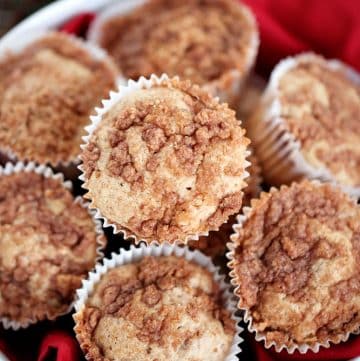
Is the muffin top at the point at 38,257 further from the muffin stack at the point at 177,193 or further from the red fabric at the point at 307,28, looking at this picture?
the red fabric at the point at 307,28

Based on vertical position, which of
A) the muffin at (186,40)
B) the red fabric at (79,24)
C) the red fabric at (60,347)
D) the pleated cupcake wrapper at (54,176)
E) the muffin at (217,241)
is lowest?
the red fabric at (60,347)

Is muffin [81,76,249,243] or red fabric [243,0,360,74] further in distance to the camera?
red fabric [243,0,360,74]

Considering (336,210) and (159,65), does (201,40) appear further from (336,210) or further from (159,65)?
(336,210)

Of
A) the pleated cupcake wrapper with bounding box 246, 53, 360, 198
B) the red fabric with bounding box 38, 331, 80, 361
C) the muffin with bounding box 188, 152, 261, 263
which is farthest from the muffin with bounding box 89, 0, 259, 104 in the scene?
the red fabric with bounding box 38, 331, 80, 361

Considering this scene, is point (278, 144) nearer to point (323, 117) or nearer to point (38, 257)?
point (323, 117)

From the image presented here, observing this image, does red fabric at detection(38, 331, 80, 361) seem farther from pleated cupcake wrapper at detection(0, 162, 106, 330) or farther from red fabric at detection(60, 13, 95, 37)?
red fabric at detection(60, 13, 95, 37)

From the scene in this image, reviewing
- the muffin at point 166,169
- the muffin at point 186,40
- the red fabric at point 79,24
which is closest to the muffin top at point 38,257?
the muffin at point 166,169

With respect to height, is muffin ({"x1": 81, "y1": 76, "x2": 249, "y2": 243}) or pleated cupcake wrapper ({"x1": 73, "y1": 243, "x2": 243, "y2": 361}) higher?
muffin ({"x1": 81, "y1": 76, "x2": 249, "y2": 243})
